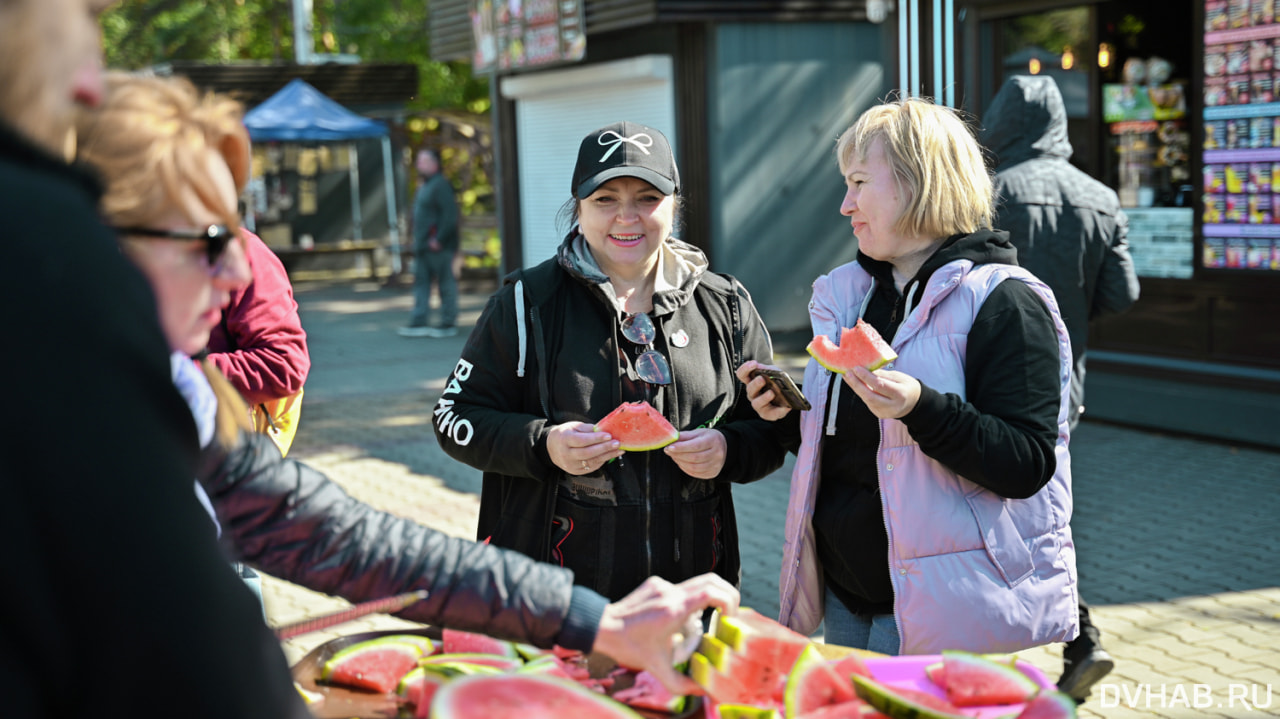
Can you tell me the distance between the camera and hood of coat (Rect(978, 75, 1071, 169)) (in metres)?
5.57

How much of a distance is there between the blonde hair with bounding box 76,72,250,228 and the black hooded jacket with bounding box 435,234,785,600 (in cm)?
174

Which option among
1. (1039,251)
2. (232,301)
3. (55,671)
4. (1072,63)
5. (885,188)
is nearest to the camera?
(55,671)

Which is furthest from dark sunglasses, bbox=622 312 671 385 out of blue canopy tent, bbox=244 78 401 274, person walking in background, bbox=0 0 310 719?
blue canopy tent, bbox=244 78 401 274

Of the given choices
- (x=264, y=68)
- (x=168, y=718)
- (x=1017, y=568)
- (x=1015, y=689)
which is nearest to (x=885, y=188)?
(x=1017, y=568)

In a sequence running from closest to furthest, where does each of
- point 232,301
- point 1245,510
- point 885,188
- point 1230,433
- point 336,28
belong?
point 885,188 → point 232,301 → point 1245,510 → point 1230,433 → point 336,28

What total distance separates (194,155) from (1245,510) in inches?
289

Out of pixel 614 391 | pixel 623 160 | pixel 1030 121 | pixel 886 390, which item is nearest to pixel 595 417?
pixel 614 391

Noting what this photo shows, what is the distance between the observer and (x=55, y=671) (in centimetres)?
109

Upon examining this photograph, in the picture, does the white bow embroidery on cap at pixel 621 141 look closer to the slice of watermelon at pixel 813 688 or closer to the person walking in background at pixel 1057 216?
the slice of watermelon at pixel 813 688

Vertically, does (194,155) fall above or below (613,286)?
above

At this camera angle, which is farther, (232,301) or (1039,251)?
(1039,251)

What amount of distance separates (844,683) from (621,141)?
6.23 feet

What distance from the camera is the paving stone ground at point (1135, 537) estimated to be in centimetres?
502

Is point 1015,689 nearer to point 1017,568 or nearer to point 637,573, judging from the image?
point 1017,568
